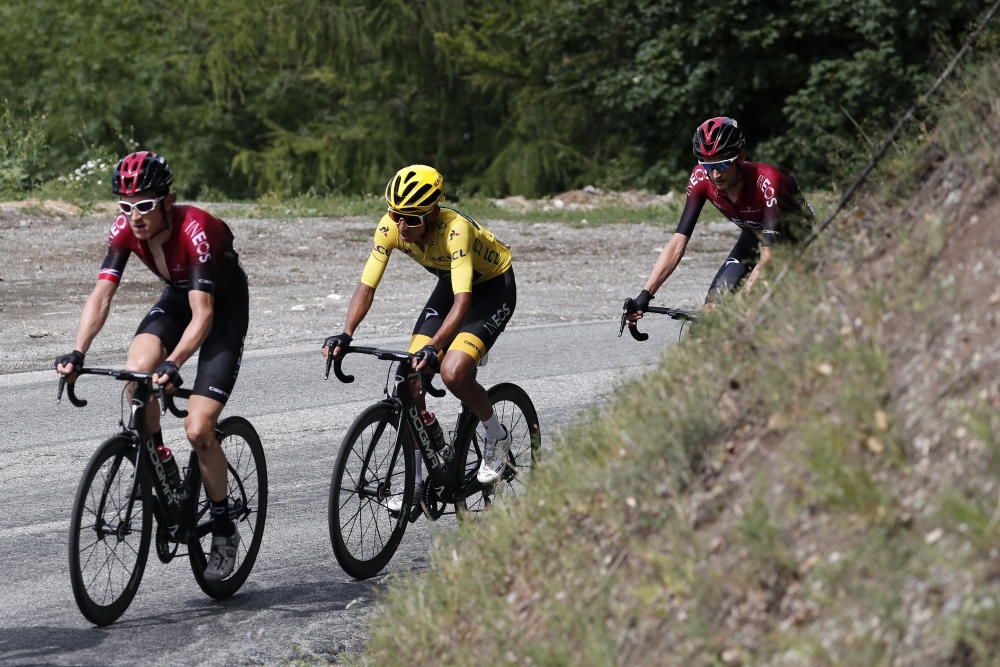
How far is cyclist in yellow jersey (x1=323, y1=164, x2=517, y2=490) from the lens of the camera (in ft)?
24.5

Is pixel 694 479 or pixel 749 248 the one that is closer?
pixel 694 479

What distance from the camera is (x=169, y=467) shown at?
670 cm

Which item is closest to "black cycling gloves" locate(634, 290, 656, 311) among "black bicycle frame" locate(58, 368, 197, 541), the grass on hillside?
the grass on hillside

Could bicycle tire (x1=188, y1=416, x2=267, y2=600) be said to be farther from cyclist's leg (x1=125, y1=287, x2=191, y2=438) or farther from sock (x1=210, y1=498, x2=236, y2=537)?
cyclist's leg (x1=125, y1=287, x2=191, y2=438)

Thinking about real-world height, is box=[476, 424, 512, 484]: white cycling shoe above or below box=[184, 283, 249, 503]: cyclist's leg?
below

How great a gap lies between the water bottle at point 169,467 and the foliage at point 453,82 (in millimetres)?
19980

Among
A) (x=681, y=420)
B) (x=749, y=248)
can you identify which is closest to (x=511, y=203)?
(x=749, y=248)

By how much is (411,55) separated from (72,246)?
1848cm

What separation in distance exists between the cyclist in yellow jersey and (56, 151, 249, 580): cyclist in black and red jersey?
598mm

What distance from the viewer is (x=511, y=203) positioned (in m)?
25.9

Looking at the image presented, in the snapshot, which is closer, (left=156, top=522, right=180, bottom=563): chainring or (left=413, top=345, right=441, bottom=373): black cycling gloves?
(left=156, top=522, right=180, bottom=563): chainring

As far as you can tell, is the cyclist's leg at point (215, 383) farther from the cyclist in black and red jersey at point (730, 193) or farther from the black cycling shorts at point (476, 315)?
the cyclist in black and red jersey at point (730, 193)

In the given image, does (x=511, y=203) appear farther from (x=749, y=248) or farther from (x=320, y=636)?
(x=320, y=636)

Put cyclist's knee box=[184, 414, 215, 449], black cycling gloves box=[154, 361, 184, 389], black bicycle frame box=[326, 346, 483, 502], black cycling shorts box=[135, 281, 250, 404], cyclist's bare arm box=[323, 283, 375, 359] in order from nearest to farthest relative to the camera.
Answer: black cycling gloves box=[154, 361, 184, 389] < cyclist's knee box=[184, 414, 215, 449] < black cycling shorts box=[135, 281, 250, 404] < black bicycle frame box=[326, 346, 483, 502] < cyclist's bare arm box=[323, 283, 375, 359]
